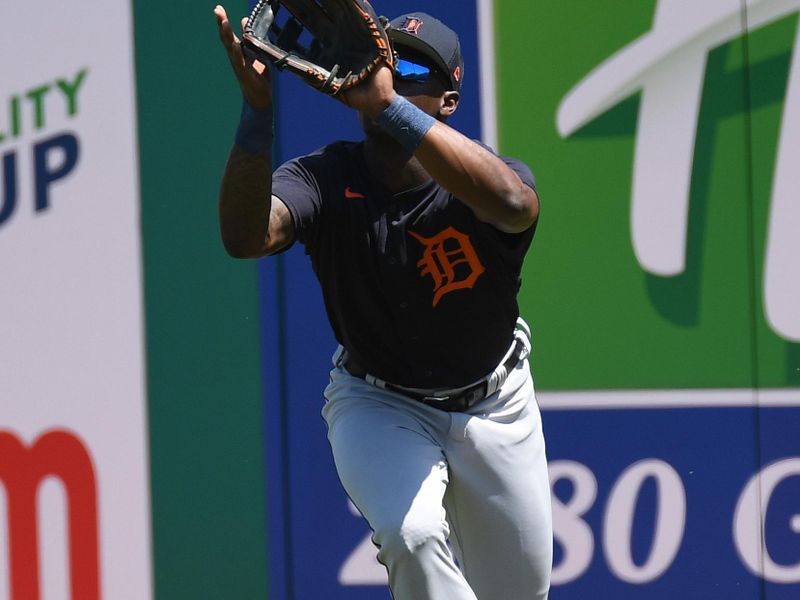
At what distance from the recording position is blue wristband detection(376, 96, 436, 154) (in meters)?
2.42

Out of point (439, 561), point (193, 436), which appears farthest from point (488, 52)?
point (439, 561)

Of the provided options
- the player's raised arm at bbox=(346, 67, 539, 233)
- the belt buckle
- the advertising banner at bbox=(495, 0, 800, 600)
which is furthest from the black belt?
the advertising banner at bbox=(495, 0, 800, 600)

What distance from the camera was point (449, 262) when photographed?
2.81 metres

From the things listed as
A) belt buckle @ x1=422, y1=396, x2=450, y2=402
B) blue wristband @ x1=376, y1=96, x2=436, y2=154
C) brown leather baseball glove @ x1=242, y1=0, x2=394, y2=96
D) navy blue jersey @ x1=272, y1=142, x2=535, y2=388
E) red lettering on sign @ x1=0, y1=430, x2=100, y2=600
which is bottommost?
red lettering on sign @ x1=0, y1=430, x2=100, y2=600

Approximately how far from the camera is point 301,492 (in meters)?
3.85

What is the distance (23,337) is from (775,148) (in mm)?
2363

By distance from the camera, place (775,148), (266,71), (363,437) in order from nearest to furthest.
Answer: (266,71)
(363,437)
(775,148)

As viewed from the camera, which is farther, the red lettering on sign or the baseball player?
the red lettering on sign

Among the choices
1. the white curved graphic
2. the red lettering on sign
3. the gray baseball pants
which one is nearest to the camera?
the gray baseball pants

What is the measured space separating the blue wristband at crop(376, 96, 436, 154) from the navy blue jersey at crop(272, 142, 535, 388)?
39 cm

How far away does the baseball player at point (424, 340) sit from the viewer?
260cm

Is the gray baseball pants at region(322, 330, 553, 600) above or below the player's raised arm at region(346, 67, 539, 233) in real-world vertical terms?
below

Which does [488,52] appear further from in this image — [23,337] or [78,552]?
[78,552]

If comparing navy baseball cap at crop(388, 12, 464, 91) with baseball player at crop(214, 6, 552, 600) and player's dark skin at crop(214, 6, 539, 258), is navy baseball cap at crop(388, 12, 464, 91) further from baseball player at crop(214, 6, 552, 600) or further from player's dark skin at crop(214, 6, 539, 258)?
player's dark skin at crop(214, 6, 539, 258)
